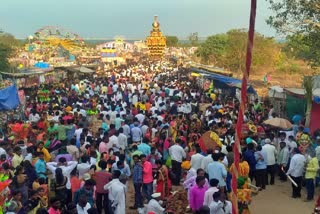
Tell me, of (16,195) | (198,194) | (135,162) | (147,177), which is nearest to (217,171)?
(198,194)

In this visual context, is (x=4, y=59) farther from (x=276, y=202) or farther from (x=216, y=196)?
(x=216, y=196)

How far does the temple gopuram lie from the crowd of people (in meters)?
46.0

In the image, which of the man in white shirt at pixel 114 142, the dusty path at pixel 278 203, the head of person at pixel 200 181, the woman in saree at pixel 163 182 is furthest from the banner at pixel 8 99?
the head of person at pixel 200 181

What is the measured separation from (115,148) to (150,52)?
174ft

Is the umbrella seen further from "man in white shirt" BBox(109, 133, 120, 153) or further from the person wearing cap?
the person wearing cap

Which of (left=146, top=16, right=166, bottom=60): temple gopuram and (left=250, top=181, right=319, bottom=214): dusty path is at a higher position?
(left=146, top=16, right=166, bottom=60): temple gopuram

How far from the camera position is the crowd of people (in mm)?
7320

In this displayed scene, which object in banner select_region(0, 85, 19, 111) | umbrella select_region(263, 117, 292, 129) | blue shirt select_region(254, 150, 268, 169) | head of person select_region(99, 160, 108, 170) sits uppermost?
banner select_region(0, 85, 19, 111)

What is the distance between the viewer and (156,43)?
6128 cm

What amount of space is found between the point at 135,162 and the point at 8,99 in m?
6.81

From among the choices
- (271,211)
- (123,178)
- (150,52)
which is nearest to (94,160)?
(123,178)

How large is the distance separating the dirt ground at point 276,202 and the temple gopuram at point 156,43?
51.3 meters

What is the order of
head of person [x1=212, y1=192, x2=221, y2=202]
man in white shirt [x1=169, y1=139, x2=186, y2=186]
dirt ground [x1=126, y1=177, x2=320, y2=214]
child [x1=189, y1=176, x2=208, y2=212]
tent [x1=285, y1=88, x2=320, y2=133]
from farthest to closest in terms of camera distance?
tent [x1=285, y1=88, x2=320, y2=133] < man in white shirt [x1=169, y1=139, x2=186, y2=186] < dirt ground [x1=126, y1=177, x2=320, y2=214] < child [x1=189, y1=176, x2=208, y2=212] < head of person [x1=212, y1=192, x2=221, y2=202]

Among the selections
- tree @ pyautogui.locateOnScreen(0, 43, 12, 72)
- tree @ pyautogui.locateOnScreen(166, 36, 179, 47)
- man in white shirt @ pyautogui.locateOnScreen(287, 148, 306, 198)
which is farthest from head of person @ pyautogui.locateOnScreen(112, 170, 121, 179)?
tree @ pyautogui.locateOnScreen(166, 36, 179, 47)
